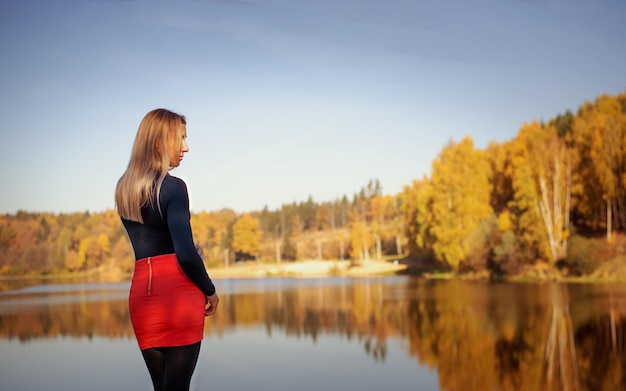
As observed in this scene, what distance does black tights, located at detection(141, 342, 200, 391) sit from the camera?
1958 millimetres

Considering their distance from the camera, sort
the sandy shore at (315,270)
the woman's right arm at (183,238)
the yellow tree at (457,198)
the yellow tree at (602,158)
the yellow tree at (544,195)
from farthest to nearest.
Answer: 1. the sandy shore at (315,270)
2. the yellow tree at (457,198)
3. the yellow tree at (544,195)
4. the yellow tree at (602,158)
5. the woman's right arm at (183,238)

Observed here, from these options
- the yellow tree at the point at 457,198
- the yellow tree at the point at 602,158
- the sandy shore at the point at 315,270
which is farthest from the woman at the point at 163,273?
the sandy shore at the point at 315,270

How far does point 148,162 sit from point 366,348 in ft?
34.4

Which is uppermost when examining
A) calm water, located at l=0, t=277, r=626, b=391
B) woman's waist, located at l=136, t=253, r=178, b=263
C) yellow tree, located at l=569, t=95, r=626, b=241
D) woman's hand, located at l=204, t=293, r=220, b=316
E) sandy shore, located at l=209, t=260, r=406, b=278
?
yellow tree, located at l=569, t=95, r=626, b=241

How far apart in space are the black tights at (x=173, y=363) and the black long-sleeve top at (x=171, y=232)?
0.21 meters

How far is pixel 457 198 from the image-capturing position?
4012cm

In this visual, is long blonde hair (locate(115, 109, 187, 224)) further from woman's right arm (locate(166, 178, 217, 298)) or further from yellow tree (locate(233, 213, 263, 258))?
yellow tree (locate(233, 213, 263, 258))

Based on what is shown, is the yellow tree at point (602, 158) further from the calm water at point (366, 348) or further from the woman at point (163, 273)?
the woman at point (163, 273)

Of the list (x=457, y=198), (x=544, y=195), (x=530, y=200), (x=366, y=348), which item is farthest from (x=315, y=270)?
(x=366, y=348)

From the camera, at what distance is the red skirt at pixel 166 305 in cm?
193

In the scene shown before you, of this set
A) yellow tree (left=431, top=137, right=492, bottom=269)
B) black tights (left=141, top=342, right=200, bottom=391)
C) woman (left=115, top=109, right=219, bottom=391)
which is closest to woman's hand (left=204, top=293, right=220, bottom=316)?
woman (left=115, top=109, right=219, bottom=391)

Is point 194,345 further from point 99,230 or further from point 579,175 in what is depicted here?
point 99,230

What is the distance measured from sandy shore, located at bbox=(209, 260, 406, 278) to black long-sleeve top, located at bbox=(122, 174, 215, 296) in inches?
1980

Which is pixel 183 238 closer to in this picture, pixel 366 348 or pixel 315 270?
pixel 366 348
